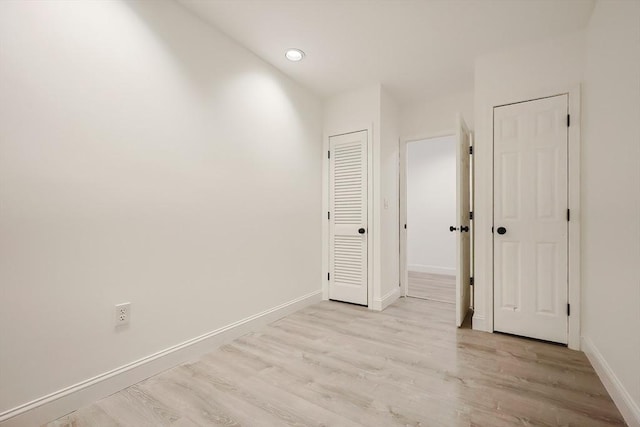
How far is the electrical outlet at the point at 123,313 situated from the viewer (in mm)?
1751

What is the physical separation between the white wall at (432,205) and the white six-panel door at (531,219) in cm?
287

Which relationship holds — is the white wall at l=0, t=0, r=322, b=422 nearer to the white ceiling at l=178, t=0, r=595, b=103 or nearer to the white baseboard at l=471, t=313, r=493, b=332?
the white ceiling at l=178, t=0, r=595, b=103

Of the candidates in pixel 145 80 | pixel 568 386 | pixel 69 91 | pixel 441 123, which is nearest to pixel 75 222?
pixel 69 91

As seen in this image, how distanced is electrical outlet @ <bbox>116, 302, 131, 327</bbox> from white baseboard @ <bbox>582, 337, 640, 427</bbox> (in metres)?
2.70

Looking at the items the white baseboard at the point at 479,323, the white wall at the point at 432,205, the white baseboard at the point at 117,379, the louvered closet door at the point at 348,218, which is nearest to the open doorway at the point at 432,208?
the white wall at the point at 432,205

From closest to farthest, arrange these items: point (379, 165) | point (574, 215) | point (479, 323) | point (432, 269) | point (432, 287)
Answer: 1. point (574, 215)
2. point (479, 323)
3. point (379, 165)
4. point (432, 287)
5. point (432, 269)

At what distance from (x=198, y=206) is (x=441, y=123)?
3.03 meters

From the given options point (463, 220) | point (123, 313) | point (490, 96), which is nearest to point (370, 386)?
point (123, 313)

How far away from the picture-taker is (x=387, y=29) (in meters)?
2.39

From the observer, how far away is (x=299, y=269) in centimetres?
329

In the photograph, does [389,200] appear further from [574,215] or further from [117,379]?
[117,379]

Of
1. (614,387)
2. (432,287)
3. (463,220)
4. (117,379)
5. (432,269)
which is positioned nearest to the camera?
(614,387)

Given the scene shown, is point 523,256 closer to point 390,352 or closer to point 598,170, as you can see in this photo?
point 598,170

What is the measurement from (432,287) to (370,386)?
2973 millimetres
